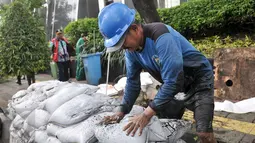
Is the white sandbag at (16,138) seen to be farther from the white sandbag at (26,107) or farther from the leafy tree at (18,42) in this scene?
the leafy tree at (18,42)

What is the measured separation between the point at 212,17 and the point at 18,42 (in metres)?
4.24

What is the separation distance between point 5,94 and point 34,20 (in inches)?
105

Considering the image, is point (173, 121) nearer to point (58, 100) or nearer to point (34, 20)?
point (58, 100)

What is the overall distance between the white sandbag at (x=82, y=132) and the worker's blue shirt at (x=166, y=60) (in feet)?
1.01

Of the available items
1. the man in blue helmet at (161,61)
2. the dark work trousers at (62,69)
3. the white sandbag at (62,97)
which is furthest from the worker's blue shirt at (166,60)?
the dark work trousers at (62,69)

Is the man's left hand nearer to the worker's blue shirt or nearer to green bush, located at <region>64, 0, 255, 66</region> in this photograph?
the worker's blue shirt

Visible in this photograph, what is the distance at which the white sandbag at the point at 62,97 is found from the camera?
8.68 ft

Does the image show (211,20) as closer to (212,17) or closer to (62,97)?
(212,17)

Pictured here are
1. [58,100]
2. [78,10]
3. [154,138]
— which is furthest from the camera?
[78,10]

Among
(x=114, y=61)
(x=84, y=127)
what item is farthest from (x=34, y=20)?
(x=84, y=127)

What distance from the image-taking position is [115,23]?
162 cm

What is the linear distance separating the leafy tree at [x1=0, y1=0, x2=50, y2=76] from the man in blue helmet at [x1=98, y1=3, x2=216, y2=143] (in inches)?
147

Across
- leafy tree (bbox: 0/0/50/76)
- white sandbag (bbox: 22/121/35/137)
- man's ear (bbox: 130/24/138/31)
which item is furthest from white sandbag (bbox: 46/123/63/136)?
leafy tree (bbox: 0/0/50/76)

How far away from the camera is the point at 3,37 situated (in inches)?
201
